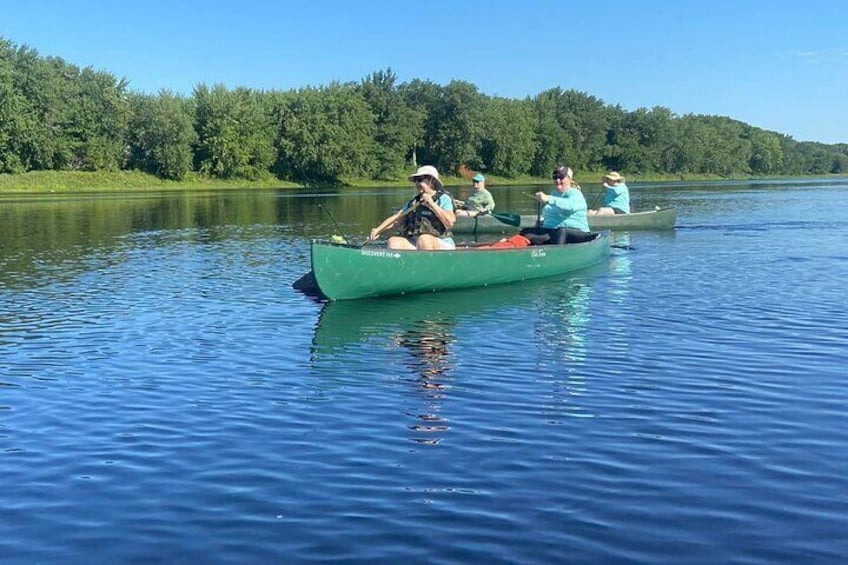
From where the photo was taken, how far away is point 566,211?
1916cm

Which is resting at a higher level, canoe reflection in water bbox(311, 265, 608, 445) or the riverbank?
the riverbank

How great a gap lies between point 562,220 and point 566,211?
1.17 ft

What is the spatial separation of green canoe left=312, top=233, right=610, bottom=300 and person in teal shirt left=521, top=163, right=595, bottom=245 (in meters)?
1.38

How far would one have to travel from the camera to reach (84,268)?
66.6ft

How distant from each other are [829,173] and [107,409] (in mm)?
190560

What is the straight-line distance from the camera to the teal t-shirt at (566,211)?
61.4 ft

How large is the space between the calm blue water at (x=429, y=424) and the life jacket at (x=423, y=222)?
120 cm

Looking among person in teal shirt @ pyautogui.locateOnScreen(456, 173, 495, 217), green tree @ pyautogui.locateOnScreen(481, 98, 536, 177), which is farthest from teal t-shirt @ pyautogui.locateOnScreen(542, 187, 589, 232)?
green tree @ pyautogui.locateOnScreen(481, 98, 536, 177)

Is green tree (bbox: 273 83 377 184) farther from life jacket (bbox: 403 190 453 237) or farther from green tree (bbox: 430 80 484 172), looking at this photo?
life jacket (bbox: 403 190 453 237)

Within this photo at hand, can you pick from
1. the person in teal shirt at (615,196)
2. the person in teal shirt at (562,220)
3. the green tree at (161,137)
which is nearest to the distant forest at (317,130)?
the green tree at (161,137)

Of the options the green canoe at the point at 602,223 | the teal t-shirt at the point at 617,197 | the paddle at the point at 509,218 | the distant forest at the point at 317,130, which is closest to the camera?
the paddle at the point at 509,218

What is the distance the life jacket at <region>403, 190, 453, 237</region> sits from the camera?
15.7m

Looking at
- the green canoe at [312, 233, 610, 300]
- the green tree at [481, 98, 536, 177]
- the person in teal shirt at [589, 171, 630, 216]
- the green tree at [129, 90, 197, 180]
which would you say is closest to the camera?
the green canoe at [312, 233, 610, 300]

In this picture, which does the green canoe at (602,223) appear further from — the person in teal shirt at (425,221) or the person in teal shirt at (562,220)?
the person in teal shirt at (425,221)
